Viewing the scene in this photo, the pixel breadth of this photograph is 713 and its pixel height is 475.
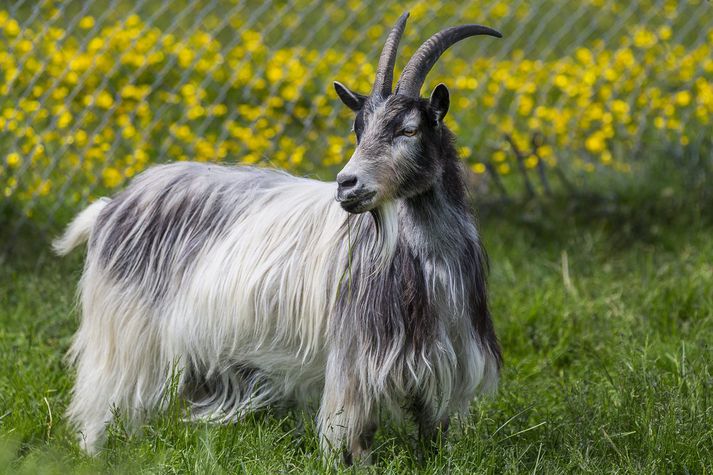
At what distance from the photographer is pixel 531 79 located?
6930 millimetres

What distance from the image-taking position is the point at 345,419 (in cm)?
361

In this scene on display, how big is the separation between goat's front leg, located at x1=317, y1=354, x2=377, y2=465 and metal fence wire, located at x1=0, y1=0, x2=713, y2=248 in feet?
8.66

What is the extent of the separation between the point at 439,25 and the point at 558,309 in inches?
111

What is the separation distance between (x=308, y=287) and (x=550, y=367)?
4.71 ft

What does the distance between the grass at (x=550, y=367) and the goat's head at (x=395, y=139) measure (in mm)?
844

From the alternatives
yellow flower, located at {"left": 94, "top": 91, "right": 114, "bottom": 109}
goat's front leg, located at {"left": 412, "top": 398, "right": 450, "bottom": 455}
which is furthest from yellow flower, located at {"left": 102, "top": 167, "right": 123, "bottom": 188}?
goat's front leg, located at {"left": 412, "top": 398, "right": 450, "bottom": 455}

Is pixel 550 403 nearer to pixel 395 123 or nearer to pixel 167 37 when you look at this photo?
pixel 395 123

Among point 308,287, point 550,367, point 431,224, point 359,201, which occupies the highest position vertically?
point 359,201

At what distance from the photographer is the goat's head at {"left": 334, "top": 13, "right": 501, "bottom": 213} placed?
3.29 meters

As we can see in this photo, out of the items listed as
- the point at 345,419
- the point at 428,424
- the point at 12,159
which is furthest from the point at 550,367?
the point at 12,159

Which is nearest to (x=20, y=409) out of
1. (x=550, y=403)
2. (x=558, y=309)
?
(x=550, y=403)

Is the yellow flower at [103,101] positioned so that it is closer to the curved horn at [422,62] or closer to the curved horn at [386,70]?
the curved horn at [386,70]

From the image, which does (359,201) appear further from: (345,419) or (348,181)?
(345,419)

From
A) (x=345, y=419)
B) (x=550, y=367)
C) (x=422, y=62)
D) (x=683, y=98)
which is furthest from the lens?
(x=683, y=98)
